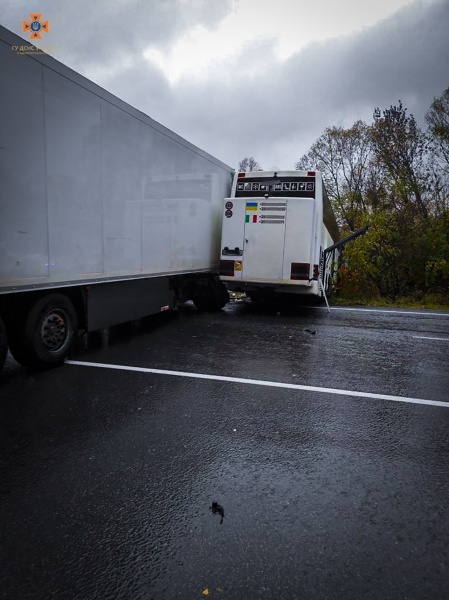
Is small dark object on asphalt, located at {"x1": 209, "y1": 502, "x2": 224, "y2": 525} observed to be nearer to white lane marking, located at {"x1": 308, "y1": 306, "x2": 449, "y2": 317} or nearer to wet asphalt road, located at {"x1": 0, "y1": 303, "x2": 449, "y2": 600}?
wet asphalt road, located at {"x1": 0, "y1": 303, "x2": 449, "y2": 600}

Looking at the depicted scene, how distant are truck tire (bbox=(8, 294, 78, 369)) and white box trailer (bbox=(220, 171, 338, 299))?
206 inches

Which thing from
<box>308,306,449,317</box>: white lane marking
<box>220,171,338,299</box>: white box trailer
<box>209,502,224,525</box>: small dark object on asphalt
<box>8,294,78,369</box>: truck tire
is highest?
<box>220,171,338,299</box>: white box trailer

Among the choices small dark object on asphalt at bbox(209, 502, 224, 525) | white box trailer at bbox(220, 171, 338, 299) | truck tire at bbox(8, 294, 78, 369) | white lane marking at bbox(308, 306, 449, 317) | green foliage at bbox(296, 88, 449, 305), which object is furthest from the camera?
green foliage at bbox(296, 88, 449, 305)

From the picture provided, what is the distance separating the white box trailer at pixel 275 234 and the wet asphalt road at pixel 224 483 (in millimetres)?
4395

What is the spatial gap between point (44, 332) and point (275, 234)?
6093 mm

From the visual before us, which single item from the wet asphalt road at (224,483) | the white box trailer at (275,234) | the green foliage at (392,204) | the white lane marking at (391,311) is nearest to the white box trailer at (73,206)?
the wet asphalt road at (224,483)

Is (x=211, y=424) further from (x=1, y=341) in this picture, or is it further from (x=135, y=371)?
(x=1, y=341)

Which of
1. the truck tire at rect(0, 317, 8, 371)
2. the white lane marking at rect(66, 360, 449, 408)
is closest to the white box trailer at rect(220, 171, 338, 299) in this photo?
the white lane marking at rect(66, 360, 449, 408)

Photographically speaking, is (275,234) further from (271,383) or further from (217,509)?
(217,509)

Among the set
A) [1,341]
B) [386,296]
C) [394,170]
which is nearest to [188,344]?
[1,341]

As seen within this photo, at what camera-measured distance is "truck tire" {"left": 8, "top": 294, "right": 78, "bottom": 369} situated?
4.94 m

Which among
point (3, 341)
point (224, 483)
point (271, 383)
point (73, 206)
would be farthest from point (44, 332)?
point (224, 483)

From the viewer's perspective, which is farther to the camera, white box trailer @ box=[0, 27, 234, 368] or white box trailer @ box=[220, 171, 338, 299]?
white box trailer @ box=[220, 171, 338, 299]

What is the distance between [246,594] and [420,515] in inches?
49.2
